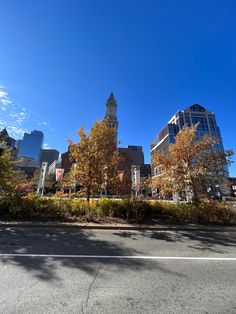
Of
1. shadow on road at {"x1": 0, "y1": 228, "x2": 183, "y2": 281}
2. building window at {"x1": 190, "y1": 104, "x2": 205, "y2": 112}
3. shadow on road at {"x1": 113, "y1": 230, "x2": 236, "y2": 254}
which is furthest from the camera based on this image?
building window at {"x1": 190, "y1": 104, "x2": 205, "y2": 112}

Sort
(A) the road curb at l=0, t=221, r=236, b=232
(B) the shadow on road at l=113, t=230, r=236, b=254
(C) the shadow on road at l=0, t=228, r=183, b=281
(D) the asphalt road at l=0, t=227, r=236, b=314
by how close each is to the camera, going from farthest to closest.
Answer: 1. (A) the road curb at l=0, t=221, r=236, b=232
2. (B) the shadow on road at l=113, t=230, r=236, b=254
3. (C) the shadow on road at l=0, t=228, r=183, b=281
4. (D) the asphalt road at l=0, t=227, r=236, b=314

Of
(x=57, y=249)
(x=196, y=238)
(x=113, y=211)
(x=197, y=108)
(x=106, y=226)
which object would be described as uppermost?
(x=197, y=108)

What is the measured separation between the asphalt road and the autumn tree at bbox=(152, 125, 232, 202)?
418cm

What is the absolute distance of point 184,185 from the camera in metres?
11.2

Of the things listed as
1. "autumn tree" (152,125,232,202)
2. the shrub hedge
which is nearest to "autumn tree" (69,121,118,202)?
the shrub hedge

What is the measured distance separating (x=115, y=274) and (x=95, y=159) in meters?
8.85

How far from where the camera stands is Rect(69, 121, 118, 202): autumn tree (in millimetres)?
12484

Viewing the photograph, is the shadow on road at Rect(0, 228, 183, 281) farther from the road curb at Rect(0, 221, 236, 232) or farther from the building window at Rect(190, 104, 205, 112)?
the building window at Rect(190, 104, 205, 112)

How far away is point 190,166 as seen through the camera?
1139 cm

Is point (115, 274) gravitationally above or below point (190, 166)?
below

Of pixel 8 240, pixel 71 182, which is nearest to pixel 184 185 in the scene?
pixel 71 182

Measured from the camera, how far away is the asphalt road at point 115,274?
3.11 metres

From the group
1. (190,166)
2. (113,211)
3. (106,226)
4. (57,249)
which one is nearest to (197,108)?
(190,166)

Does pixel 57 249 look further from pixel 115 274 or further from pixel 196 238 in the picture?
pixel 196 238
